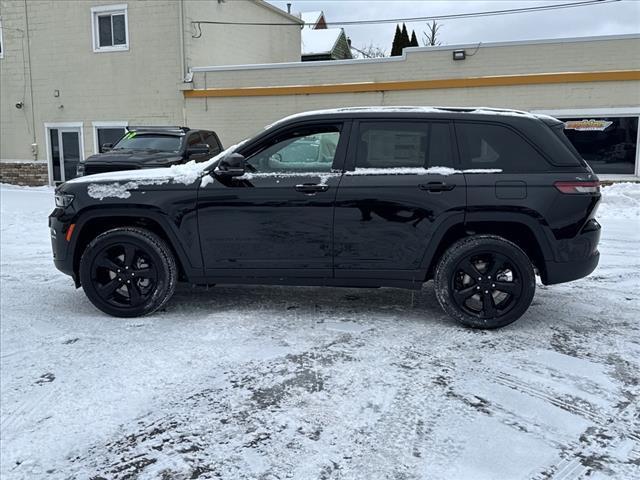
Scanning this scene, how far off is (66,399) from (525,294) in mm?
3348

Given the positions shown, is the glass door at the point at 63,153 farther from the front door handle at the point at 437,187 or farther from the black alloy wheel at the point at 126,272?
the front door handle at the point at 437,187

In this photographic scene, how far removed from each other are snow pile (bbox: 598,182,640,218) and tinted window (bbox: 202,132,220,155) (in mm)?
7816

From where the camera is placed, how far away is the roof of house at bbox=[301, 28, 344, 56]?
107ft

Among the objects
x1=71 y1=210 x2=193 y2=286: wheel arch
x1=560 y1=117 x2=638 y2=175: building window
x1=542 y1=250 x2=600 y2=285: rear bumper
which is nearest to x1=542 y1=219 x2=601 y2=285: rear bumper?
x1=542 y1=250 x2=600 y2=285: rear bumper

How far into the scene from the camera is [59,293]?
5.76 meters

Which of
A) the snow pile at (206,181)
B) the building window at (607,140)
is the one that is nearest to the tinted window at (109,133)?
the building window at (607,140)

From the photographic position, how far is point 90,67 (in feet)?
55.9

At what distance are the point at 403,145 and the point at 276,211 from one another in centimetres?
116

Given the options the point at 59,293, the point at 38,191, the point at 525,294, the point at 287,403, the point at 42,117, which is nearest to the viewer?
the point at 287,403

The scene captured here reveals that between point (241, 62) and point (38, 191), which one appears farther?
point (241, 62)

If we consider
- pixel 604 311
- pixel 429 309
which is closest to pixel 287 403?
pixel 429 309

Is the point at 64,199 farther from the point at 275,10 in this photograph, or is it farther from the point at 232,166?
the point at 275,10

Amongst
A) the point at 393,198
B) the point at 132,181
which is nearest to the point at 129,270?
the point at 132,181

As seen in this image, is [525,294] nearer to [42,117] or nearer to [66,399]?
[66,399]
